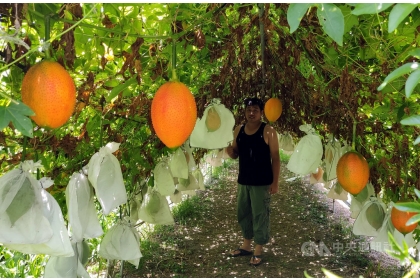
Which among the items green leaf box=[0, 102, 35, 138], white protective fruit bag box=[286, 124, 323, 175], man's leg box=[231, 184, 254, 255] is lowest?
man's leg box=[231, 184, 254, 255]

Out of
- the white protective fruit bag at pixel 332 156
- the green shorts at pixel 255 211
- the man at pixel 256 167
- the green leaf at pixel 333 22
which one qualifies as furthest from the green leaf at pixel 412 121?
the green shorts at pixel 255 211

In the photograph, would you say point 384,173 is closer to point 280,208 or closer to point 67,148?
point 67,148

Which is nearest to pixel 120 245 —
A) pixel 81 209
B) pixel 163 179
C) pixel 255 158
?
pixel 163 179

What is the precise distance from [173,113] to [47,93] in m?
0.31

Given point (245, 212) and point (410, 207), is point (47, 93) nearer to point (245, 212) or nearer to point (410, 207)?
point (410, 207)

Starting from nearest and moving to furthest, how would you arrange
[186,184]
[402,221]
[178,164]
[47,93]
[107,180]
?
[47,93] → [107,180] → [402,221] → [178,164] → [186,184]

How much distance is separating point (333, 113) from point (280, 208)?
3639 mm

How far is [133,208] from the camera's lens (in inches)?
114

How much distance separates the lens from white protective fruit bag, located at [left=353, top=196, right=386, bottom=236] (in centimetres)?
216

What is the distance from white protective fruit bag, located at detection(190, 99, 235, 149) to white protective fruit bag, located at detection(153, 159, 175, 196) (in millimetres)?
428

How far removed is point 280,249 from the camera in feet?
13.0

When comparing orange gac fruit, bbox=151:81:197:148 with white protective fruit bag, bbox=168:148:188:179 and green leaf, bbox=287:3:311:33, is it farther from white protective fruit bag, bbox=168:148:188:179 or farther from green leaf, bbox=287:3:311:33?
white protective fruit bag, bbox=168:148:188:179

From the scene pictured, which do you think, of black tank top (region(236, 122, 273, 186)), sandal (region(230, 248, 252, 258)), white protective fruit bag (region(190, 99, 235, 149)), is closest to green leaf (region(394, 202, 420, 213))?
white protective fruit bag (region(190, 99, 235, 149))

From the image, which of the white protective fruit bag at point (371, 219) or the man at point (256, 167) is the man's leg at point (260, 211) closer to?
the man at point (256, 167)
